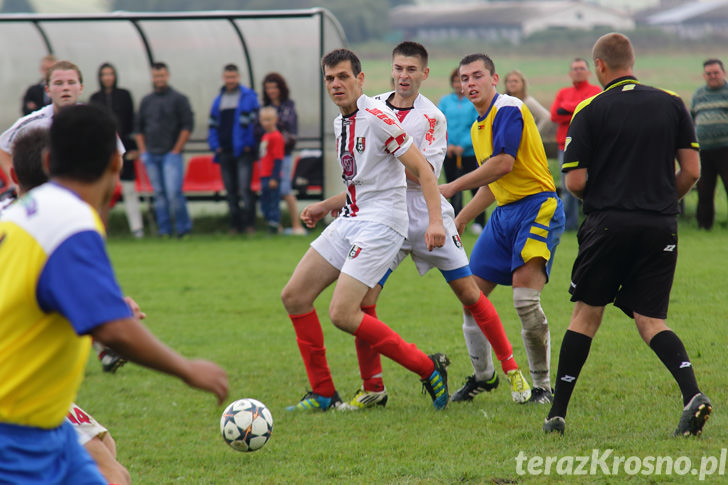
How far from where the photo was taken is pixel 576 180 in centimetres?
490

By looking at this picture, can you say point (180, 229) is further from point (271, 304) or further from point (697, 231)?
point (697, 231)

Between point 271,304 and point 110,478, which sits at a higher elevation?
point 110,478

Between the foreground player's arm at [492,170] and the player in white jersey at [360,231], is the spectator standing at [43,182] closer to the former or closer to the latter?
the player in white jersey at [360,231]

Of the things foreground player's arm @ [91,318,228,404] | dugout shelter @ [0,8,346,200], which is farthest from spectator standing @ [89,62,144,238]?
foreground player's arm @ [91,318,228,404]

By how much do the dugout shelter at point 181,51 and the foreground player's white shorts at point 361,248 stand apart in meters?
9.81

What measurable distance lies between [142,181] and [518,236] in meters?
11.0

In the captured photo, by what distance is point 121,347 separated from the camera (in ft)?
8.37

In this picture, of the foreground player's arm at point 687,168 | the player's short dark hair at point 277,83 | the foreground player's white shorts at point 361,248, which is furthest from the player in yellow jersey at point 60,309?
the player's short dark hair at point 277,83

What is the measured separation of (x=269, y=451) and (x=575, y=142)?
2.39m

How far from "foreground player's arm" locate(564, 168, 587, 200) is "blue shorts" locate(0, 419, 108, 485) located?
2.99 m

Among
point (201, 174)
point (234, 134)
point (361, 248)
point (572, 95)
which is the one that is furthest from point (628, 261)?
point (201, 174)

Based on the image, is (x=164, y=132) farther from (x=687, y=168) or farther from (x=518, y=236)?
(x=687, y=168)

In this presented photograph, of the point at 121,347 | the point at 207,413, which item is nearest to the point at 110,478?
the point at 121,347

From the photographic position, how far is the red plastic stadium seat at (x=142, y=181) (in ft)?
51.4
